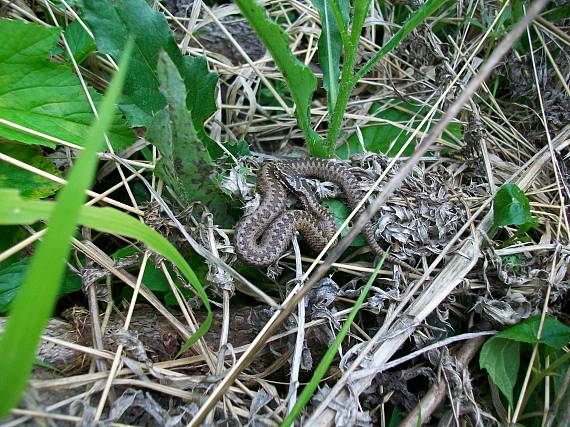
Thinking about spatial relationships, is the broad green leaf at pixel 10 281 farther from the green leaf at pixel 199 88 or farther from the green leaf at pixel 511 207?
the green leaf at pixel 511 207

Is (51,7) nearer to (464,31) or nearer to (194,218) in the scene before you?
(194,218)

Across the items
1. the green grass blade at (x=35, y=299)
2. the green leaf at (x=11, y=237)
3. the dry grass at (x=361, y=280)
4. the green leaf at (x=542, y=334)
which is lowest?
the green leaf at (x=542, y=334)

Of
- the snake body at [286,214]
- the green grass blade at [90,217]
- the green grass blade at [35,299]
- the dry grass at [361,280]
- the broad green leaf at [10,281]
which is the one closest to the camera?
the green grass blade at [35,299]

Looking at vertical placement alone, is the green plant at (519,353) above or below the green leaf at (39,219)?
below

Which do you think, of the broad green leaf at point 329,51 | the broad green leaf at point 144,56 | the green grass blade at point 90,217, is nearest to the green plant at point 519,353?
the broad green leaf at point 329,51

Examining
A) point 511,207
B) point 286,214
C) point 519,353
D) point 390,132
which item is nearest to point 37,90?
point 286,214

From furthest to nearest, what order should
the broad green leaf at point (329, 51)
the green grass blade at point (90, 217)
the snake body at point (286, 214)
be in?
the broad green leaf at point (329, 51) < the snake body at point (286, 214) < the green grass blade at point (90, 217)

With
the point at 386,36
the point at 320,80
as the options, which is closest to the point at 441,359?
the point at 320,80

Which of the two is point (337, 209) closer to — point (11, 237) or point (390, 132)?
point (390, 132)
